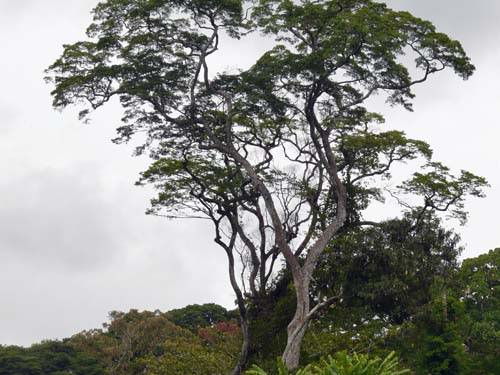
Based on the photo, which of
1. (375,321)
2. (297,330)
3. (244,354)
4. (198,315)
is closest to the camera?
(297,330)

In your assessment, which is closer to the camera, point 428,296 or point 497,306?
point 428,296

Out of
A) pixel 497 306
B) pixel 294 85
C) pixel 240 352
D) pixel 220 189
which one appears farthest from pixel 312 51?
pixel 497 306

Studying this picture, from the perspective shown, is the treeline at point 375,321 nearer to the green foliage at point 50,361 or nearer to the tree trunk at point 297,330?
the tree trunk at point 297,330

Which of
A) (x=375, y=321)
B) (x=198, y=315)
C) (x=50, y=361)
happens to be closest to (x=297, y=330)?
(x=375, y=321)

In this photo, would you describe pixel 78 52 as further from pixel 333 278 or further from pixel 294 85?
pixel 333 278

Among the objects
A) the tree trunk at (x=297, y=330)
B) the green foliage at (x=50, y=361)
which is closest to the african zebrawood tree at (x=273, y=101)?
the tree trunk at (x=297, y=330)

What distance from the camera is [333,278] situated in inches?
1217

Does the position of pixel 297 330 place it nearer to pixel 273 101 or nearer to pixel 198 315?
pixel 273 101

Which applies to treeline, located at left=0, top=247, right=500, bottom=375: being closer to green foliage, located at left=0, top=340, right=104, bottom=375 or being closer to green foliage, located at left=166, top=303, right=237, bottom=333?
green foliage, located at left=0, top=340, right=104, bottom=375

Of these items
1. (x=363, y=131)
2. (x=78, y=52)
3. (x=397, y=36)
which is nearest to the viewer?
(x=397, y=36)

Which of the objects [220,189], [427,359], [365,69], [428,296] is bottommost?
[427,359]

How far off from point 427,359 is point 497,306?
47.3 feet

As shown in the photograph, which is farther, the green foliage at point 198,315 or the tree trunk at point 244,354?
the green foliage at point 198,315

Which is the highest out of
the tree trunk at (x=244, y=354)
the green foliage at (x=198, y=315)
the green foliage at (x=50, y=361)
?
the green foliage at (x=198, y=315)
